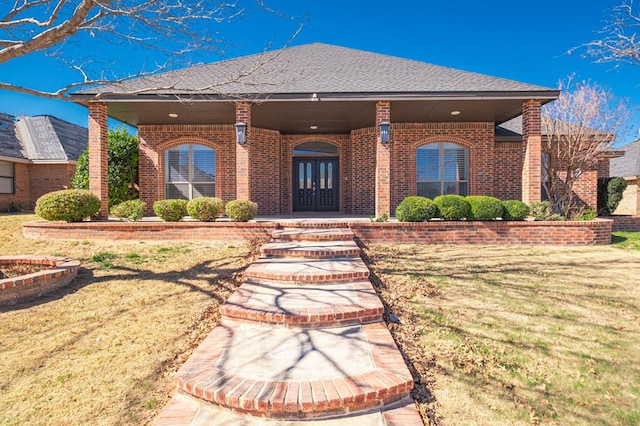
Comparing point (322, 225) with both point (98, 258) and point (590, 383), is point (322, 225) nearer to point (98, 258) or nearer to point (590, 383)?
point (98, 258)

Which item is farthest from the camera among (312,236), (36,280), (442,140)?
(442,140)

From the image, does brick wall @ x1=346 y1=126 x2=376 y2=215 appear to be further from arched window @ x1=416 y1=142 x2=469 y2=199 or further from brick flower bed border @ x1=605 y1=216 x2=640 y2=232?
brick flower bed border @ x1=605 y1=216 x2=640 y2=232

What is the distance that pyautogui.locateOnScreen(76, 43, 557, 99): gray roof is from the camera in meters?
8.63

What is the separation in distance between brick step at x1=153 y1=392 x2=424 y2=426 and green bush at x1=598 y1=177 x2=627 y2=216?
1421 centimetres

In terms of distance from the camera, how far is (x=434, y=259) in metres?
6.63

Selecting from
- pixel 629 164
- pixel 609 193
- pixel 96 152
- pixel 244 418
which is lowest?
pixel 244 418

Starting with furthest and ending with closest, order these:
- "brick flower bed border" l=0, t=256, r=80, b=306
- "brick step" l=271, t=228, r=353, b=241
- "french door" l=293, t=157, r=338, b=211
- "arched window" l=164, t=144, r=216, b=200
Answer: "french door" l=293, t=157, r=338, b=211 → "arched window" l=164, t=144, r=216, b=200 → "brick step" l=271, t=228, r=353, b=241 → "brick flower bed border" l=0, t=256, r=80, b=306

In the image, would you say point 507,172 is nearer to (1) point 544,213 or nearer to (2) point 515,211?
(1) point 544,213

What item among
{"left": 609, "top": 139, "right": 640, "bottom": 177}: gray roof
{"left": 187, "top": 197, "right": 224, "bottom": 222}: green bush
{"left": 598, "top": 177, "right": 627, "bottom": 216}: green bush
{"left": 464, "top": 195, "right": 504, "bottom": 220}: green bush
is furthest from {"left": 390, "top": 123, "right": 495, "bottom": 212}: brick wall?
{"left": 609, "top": 139, "right": 640, "bottom": 177}: gray roof

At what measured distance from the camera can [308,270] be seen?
16.8 ft

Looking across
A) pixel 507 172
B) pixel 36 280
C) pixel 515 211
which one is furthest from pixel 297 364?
pixel 507 172

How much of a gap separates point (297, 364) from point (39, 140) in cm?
2089

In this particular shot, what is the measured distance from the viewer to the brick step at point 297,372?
2.31m

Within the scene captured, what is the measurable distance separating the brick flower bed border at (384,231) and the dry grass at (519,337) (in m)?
1.54
